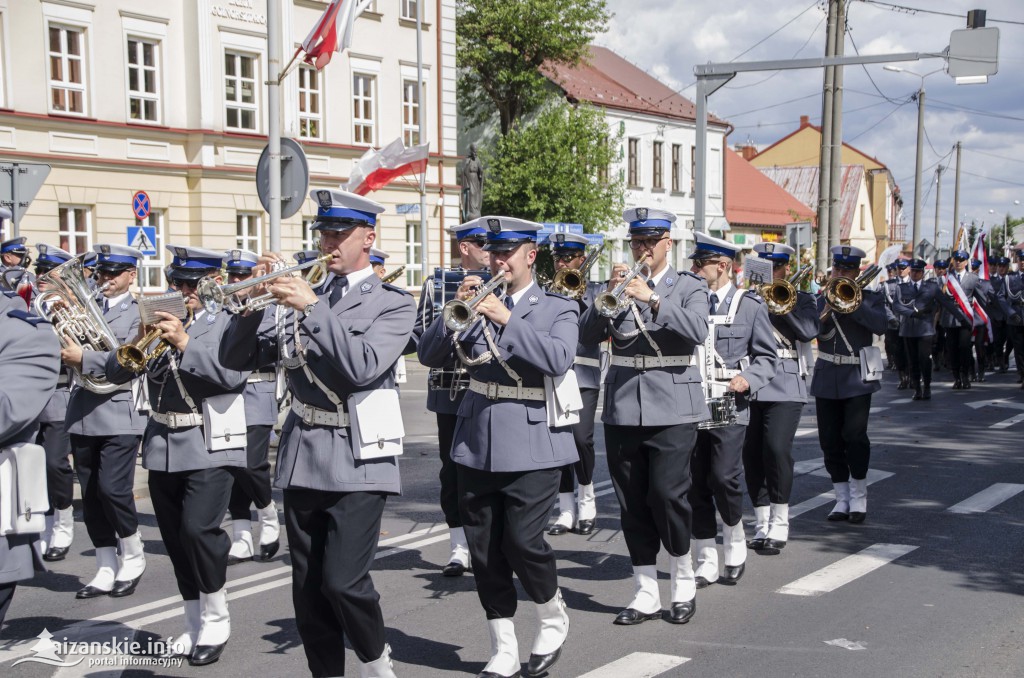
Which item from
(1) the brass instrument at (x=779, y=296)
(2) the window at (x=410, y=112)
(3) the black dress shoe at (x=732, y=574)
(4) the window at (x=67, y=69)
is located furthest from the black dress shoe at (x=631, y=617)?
(2) the window at (x=410, y=112)

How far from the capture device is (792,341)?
8750 mm

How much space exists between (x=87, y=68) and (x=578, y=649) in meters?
24.1

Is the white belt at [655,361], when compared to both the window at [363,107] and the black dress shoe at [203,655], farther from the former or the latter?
the window at [363,107]

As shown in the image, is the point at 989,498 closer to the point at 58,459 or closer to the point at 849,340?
the point at 849,340

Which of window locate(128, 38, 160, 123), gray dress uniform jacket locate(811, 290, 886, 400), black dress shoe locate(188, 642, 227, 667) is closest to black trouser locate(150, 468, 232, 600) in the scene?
black dress shoe locate(188, 642, 227, 667)

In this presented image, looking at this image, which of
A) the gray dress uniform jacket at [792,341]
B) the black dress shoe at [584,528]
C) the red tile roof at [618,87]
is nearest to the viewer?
the gray dress uniform jacket at [792,341]

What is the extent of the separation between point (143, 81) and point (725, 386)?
77.6 ft

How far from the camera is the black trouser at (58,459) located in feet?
27.3

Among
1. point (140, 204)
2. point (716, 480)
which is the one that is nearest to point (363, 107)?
point (140, 204)

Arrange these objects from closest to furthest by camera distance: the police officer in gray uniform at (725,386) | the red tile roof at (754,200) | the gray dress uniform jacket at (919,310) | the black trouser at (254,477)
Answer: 1. the police officer in gray uniform at (725,386)
2. the black trouser at (254,477)
3. the gray dress uniform jacket at (919,310)
4. the red tile roof at (754,200)

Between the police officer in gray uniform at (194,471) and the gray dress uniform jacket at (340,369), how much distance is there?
89 centimetres

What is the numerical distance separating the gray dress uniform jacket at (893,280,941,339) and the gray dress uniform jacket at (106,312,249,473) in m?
14.2

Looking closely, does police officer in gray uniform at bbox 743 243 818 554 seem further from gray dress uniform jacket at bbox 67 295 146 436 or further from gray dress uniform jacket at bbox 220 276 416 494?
gray dress uniform jacket at bbox 67 295 146 436

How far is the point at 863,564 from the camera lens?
7824 mm
